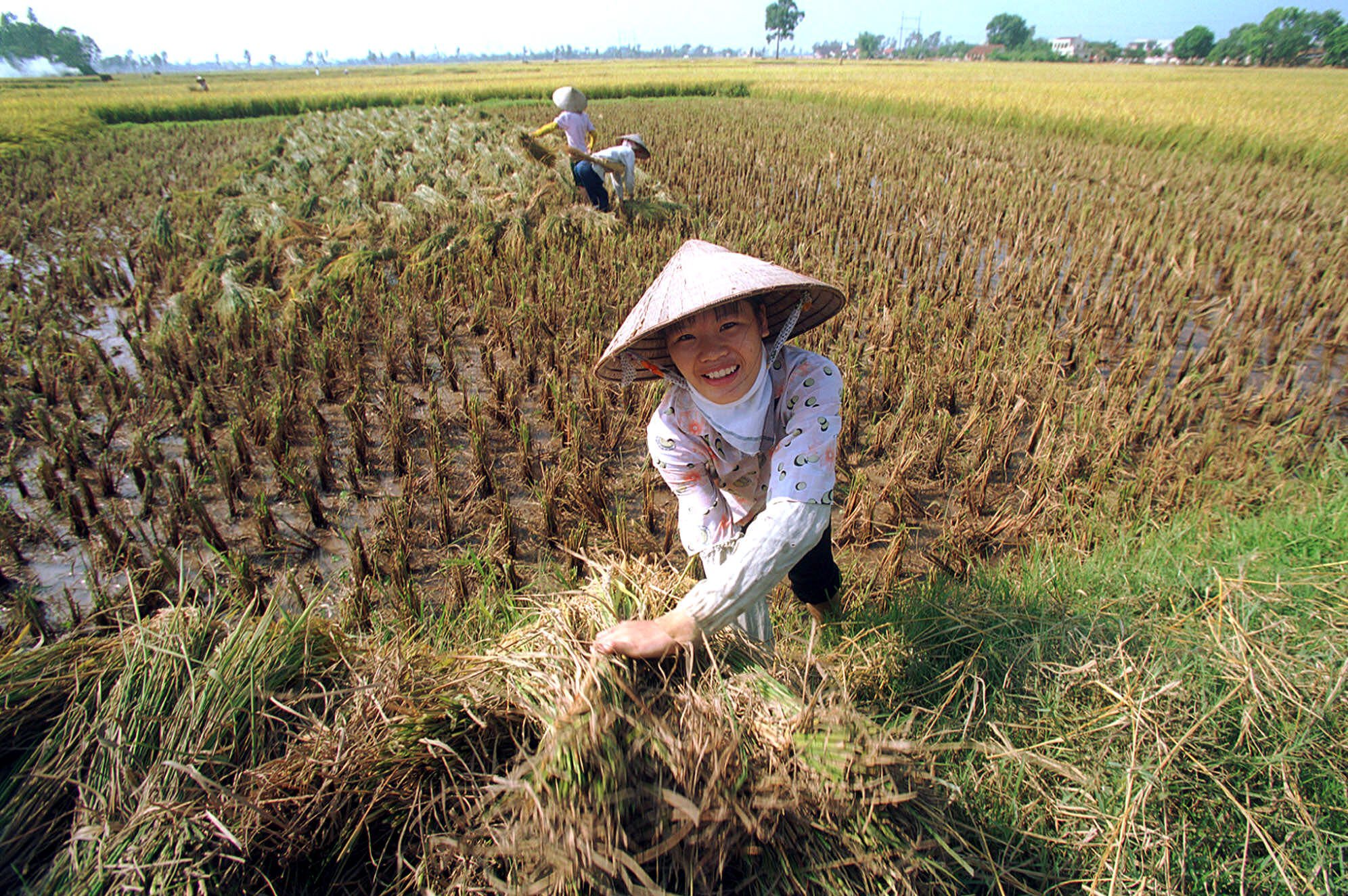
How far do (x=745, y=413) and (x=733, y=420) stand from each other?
4cm

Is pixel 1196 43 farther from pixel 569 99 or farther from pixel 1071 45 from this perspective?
pixel 569 99

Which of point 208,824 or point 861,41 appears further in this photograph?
point 861,41

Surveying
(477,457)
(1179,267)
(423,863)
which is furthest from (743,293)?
(1179,267)

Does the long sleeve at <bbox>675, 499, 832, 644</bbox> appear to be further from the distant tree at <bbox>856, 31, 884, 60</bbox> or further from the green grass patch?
the distant tree at <bbox>856, 31, 884, 60</bbox>

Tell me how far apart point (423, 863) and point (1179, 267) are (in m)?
7.02

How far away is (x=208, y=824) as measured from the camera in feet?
3.51

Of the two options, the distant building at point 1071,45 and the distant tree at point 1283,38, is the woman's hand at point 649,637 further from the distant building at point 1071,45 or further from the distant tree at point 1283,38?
the distant building at point 1071,45

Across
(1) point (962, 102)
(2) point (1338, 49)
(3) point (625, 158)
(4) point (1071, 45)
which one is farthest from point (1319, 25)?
(3) point (625, 158)

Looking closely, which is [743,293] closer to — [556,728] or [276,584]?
[556,728]

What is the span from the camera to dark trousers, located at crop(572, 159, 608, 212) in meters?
6.89

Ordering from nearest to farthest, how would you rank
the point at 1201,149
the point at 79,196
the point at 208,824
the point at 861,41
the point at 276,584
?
the point at 208,824 < the point at 276,584 < the point at 79,196 < the point at 1201,149 < the point at 861,41

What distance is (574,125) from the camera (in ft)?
23.6

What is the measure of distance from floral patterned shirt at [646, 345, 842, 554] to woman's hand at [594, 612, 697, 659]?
349 mm

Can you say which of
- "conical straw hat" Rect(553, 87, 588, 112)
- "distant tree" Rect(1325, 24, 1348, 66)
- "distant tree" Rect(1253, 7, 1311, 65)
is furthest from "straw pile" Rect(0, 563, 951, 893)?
"distant tree" Rect(1253, 7, 1311, 65)
